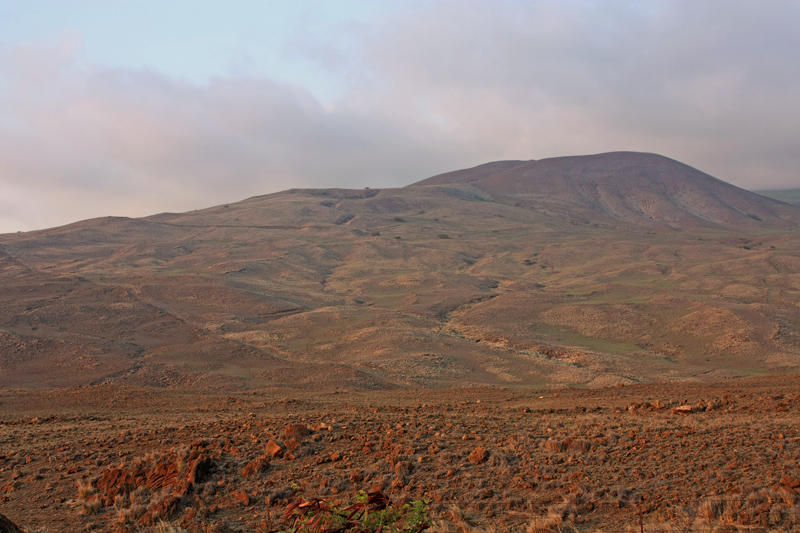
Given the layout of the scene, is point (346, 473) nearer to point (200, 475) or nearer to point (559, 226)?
point (200, 475)

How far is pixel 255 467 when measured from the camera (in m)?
10.4

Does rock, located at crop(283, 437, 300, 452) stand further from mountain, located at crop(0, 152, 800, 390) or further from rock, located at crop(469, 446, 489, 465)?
mountain, located at crop(0, 152, 800, 390)

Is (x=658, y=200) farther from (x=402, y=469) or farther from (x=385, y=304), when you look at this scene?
(x=402, y=469)

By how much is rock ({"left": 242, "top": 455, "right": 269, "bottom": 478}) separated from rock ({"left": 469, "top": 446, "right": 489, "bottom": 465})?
11.4 feet

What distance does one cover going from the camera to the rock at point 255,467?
1021 centimetres

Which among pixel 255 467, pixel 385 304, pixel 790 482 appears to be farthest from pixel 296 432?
pixel 385 304

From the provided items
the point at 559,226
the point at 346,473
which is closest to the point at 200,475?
the point at 346,473

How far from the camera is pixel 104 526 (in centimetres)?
862

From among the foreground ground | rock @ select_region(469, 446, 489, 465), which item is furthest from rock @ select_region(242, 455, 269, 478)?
rock @ select_region(469, 446, 489, 465)

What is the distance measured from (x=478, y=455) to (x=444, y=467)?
2.08ft

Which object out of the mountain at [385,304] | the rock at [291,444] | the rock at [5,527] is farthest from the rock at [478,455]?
the mountain at [385,304]

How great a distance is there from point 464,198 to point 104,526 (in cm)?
17119

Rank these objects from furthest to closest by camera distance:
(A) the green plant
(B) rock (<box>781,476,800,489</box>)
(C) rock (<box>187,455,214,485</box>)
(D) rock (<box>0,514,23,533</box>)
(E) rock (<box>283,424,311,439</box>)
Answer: (E) rock (<box>283,424,311,439</box>) < (C) rock (<box>187,455,214,485</box>) < (B) rock (<box>781,476,800,489</box>) < (D) rock (<box>0,514,23,533</box>) < (A) the green plant

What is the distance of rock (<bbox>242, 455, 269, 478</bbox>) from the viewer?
1021 cm
